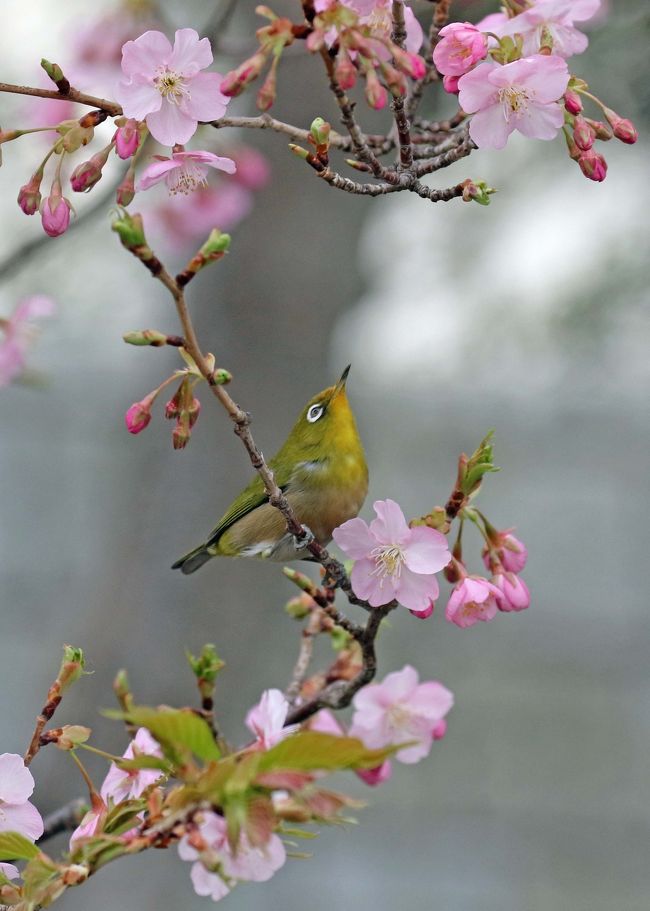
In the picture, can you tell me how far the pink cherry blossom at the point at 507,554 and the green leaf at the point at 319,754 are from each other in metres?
0.83

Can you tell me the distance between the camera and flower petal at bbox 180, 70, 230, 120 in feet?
4.98

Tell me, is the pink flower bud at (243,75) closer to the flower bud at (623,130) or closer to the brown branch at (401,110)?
the brown branch at (401,110)

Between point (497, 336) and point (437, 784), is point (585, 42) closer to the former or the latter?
point (497, 336)

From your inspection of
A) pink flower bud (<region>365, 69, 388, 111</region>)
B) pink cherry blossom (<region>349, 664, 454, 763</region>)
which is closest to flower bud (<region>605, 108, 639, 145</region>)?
pink flower bud (<region>365, 69, 388, 111</region>)

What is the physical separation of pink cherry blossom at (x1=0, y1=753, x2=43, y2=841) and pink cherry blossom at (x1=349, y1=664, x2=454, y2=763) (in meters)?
0.60

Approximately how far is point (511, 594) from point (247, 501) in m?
1.00

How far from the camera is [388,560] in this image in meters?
1.64

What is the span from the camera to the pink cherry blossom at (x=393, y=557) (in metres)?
1.62

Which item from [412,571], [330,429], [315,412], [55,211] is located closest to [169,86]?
[55,211]

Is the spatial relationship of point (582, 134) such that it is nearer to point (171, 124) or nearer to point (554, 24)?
point (554, 24)

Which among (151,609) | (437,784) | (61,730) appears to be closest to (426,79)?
(61,730)

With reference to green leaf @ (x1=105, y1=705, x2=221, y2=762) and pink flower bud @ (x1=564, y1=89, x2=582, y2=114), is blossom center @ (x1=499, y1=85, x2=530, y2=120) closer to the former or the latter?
pink flower bud @ (x1=564, y1=89, x2=582, y2=114)

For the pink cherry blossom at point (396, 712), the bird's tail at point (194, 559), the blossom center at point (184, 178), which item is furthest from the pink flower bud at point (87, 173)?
the bird's tail at point (194, 559)

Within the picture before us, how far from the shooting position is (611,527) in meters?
7.71
